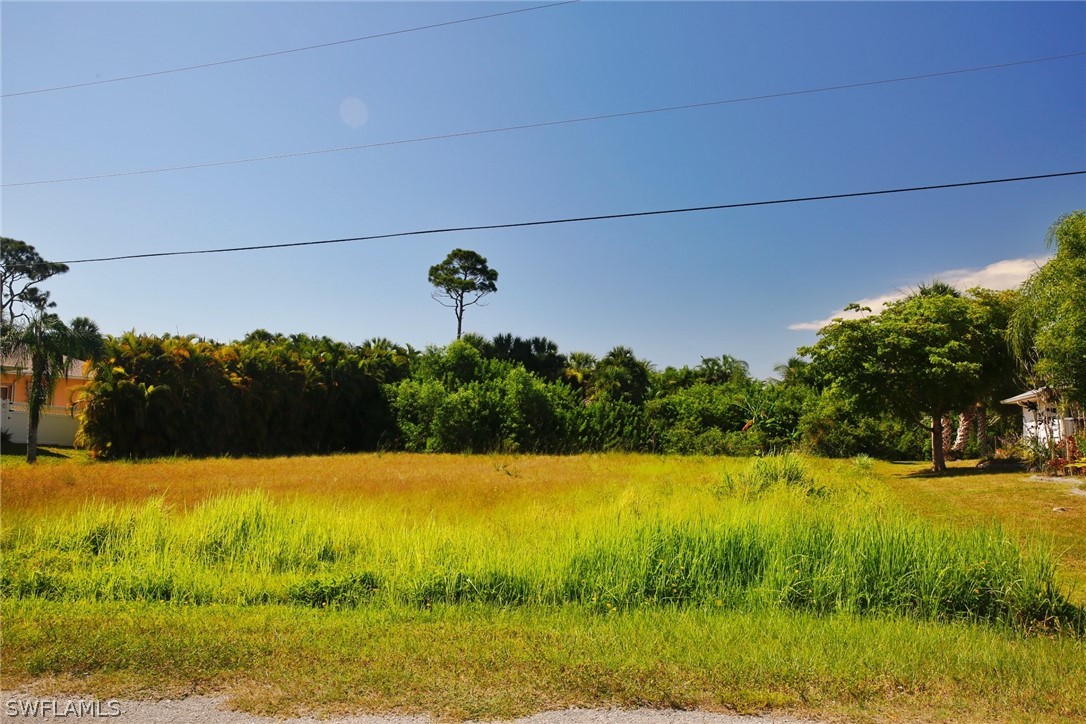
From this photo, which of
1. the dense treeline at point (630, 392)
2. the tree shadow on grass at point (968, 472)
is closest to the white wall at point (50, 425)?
the dense treeline at point (630, 392)

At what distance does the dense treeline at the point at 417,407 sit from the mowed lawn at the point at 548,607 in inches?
633

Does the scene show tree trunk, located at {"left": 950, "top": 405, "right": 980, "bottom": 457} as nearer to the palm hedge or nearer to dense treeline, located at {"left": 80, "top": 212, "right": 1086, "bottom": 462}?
dense treeline, located at {"left": 80, "top": 212, "right": 1086, "bottom": 462}

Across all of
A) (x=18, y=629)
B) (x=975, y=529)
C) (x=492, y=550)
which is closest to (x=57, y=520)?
(x=18, y=629)

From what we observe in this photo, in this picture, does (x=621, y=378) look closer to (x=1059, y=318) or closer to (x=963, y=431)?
(x=963, y=431)

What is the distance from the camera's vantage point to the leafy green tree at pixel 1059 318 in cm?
1719

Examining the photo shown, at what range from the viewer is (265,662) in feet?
15.0

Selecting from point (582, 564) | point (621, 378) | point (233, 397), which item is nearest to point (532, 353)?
point (621, 378)

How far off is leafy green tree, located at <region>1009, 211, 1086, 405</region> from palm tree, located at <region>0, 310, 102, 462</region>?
28428 millimetres

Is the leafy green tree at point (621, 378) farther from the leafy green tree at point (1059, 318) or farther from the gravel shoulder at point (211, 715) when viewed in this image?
the gravel shoulder at point (211, 715)

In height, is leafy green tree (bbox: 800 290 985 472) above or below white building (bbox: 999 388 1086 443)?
above

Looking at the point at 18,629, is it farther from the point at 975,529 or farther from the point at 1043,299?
the point at 1043,299

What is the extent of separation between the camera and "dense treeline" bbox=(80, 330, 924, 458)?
1017 inches

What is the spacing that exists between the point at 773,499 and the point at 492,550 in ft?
14.6

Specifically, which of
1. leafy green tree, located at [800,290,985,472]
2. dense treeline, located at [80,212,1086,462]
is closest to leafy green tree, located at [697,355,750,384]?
dense treeline, located at [80,212,1086,462]
